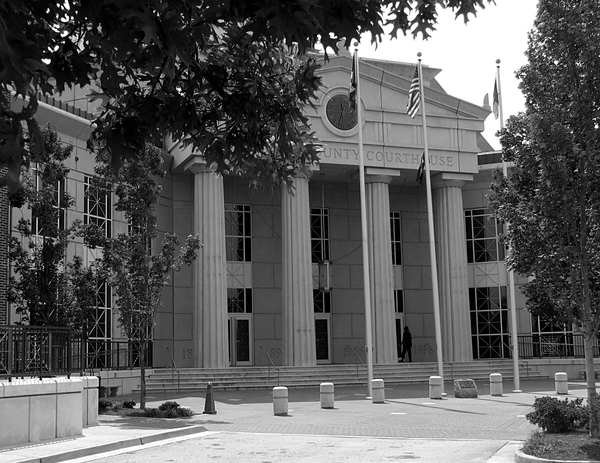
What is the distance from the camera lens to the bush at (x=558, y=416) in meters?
15.3

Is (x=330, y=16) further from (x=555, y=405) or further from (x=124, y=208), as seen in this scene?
(x=124, y=208)

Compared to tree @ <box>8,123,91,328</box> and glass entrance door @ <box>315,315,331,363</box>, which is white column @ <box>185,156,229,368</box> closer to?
glass entrance door @ <box>315,315,331,363</box>

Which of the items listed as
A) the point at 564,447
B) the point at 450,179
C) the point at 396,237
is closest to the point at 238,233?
the point at 396,237

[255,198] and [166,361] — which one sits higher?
[255,198]

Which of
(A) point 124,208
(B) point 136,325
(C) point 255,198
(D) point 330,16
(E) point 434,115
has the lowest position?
(B) point 136,325

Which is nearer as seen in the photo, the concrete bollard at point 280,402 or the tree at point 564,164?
the tree at point 564,164

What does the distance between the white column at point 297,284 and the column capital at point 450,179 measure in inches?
286

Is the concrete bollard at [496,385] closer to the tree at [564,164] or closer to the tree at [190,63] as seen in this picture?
the tree at [564,164]

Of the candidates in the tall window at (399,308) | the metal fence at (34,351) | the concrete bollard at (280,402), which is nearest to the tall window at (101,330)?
the concrete bollard at (280,402)

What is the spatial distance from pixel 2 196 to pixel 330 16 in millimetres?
20750

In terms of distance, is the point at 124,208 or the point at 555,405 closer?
the point at 555,405

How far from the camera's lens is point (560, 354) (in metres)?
40.8

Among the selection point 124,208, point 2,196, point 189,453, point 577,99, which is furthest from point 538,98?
point 2,196

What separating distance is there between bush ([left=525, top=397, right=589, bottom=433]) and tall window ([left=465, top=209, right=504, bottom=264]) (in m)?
29.0
